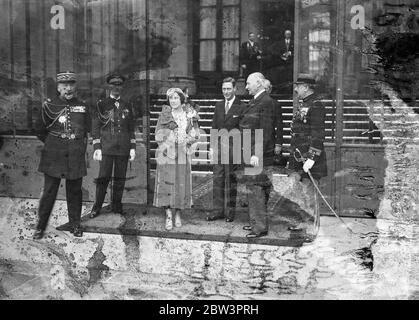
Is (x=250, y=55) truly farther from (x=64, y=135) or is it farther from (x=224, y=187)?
(x=64, y=135)

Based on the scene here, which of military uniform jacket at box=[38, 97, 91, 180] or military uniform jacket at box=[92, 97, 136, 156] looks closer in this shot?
military uniform jacket at box=[92, 97, 136, 156]

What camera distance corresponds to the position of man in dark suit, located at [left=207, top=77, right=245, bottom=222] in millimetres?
4348

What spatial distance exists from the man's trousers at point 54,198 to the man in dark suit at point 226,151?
46.8 inches

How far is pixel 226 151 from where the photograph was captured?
14.3 feet

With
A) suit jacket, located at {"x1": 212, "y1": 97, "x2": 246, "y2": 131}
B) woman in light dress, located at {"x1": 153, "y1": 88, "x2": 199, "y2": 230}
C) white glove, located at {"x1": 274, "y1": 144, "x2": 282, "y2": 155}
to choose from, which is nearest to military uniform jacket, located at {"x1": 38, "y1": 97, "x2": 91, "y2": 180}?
woman in light dress, located at {"x1": 153, "y1": 88, "x2": 199, "y2": 230}

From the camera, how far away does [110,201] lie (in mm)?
4633

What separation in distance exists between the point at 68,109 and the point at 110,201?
0.84 m

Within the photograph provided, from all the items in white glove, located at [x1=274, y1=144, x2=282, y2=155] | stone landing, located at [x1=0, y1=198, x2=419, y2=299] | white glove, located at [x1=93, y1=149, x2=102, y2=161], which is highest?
white glove, located at [x1=274, y1=144, x2=282, y2=155]

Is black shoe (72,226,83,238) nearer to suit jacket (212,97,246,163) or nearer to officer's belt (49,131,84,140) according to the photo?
officer's belt (49,131,84,140)

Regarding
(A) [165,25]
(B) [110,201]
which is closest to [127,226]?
(B) [110,201]

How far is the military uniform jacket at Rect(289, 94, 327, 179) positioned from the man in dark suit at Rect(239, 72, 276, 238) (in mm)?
176

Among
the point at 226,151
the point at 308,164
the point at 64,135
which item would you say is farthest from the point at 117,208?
the point at 308,164

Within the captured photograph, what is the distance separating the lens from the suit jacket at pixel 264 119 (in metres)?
4.27

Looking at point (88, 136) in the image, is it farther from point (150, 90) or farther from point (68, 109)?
point (150, 90)
